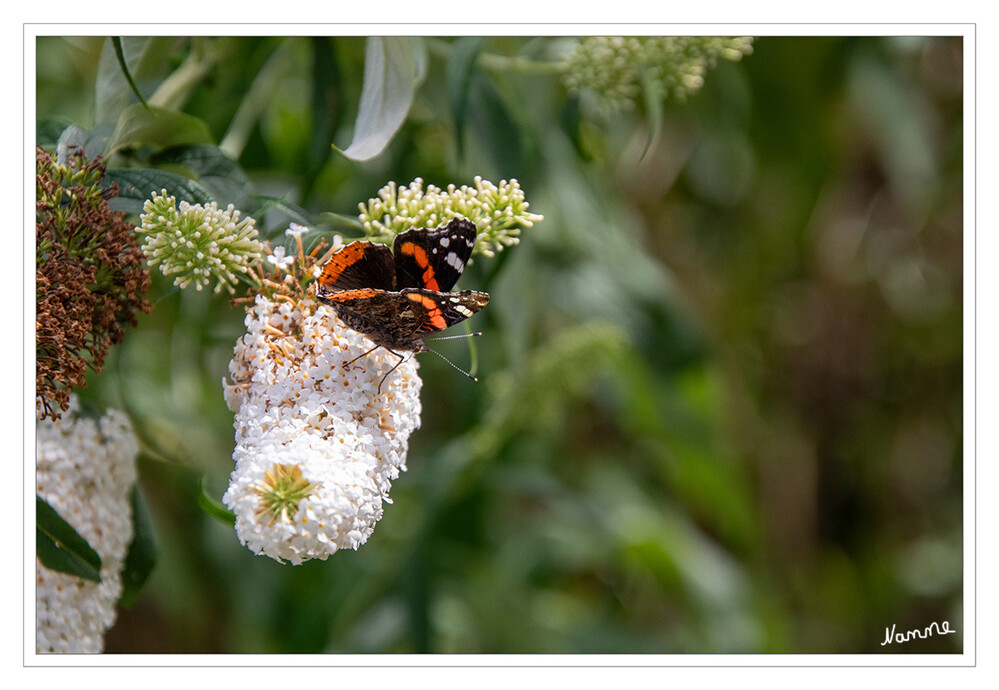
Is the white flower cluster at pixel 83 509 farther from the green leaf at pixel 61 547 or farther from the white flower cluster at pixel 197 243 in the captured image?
the white flower cluster at pixel 197 243

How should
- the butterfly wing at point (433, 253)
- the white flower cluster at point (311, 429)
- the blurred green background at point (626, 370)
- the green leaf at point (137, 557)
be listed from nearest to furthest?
the white flower cluster at point (311, 429) → the butterfly wing at point (433, 253) → the green leaf at point (137, 557) → the blurred green background at point (626, 370)

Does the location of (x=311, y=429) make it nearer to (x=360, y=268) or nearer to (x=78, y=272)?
(x=360, y=268)

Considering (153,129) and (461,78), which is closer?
(153,129)

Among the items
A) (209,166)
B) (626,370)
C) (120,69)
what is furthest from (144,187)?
(626,370)

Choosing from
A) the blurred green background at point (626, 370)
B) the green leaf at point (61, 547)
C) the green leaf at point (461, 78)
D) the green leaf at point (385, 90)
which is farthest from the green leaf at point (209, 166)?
the green leaf at point (61, 547)

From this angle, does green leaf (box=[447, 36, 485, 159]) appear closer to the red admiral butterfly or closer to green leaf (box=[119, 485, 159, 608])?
the red admiral butterfly
